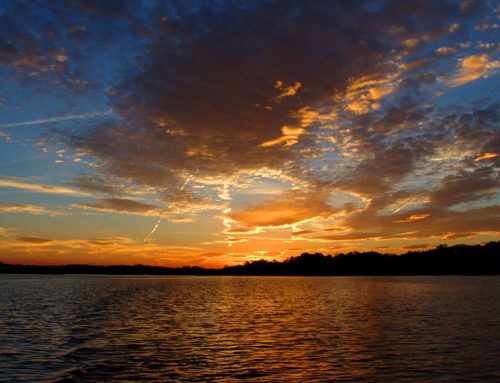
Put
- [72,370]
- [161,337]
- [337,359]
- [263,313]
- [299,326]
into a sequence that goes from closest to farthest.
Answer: [72,370]
[337,359]
[161,337]
[299,326]
[263,313]

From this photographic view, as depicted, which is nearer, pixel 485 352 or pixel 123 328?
pixel 485 352

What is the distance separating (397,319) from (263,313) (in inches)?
731

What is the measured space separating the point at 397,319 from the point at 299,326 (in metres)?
14.0

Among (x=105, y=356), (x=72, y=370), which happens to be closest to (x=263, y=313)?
(x=105, y=356)

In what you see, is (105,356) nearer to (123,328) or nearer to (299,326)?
(123,328)

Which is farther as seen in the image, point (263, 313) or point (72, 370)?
point (263, 313)

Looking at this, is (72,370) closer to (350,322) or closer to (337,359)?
(337,359)

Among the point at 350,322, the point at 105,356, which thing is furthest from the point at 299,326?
the point at 105,356

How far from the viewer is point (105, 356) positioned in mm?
27453

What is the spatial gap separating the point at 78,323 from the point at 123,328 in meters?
7.47

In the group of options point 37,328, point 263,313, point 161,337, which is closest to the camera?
→ point 161,337

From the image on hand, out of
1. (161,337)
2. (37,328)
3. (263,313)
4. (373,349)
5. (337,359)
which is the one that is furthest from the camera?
(263,313)

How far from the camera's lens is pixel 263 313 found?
55312 mm

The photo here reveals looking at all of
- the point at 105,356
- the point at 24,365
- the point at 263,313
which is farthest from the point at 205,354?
the point at 263,313
